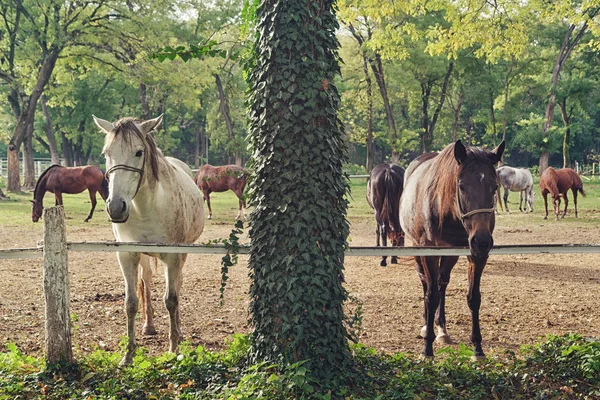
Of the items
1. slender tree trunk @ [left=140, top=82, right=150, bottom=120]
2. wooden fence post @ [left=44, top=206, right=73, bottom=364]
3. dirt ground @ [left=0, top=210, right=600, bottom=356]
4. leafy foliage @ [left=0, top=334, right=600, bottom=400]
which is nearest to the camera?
leafy foliage @ [left=0, top=334, right=600, bottom=400]

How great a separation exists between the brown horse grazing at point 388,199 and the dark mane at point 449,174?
5012 millimetres

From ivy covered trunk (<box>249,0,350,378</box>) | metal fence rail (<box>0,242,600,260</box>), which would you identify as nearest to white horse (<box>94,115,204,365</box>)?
metal fence rail (<box>0,242,600,260</box>)

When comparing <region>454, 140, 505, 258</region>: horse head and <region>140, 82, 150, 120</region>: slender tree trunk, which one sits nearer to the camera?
<region>454, 140, 505, 258</region>: horse head

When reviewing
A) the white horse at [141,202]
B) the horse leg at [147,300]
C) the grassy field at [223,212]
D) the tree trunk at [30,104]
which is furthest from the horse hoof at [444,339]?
the tree trunk at [30,104]

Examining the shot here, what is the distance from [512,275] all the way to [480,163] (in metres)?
5.51

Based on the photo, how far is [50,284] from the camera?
4.48 m

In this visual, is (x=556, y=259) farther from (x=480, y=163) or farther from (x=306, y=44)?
(x=306, y=44)

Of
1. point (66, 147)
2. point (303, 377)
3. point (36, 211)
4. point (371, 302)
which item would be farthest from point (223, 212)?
point (66, 147)

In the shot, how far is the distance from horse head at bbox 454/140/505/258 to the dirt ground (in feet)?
4.54

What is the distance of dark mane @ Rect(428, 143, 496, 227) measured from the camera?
495 centimetres

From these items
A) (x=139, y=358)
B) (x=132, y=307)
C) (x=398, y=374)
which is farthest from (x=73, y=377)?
(x=398, y=374)

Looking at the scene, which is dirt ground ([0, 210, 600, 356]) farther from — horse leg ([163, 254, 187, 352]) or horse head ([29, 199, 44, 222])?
horse head ([29, 199, 44, 222])

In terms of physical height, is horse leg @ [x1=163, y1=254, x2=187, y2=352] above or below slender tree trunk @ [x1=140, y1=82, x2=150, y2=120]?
below

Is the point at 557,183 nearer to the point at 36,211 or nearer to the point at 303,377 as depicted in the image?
the point at 36,211
